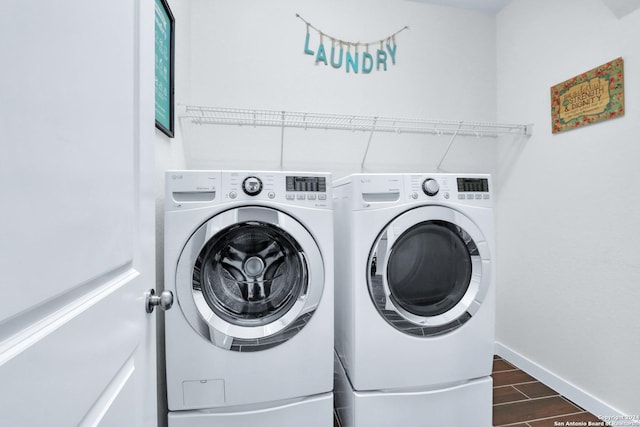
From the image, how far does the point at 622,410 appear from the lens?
138cm

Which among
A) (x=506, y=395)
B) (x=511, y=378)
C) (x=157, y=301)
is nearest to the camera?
(x=157, y=301)

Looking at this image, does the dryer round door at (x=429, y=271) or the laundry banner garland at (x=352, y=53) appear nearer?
A: the dryer round door at (x=429, y=271)

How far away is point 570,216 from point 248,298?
1.77 m

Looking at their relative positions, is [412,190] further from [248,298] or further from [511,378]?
[511,378]

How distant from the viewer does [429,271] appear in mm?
1298

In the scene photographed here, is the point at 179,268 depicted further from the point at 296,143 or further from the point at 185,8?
the point at 185,8

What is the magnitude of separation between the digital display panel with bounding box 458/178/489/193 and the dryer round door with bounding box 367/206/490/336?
0.39ft

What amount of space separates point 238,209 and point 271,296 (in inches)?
14.8

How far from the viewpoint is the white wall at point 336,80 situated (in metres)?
1.89

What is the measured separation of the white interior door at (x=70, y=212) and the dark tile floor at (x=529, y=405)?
4.45 feet

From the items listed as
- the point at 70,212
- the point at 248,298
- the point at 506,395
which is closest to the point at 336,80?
the point at 248,298

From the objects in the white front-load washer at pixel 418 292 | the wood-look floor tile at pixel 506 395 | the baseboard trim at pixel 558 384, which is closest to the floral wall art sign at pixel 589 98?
the white front-load washer at pixel 418 292

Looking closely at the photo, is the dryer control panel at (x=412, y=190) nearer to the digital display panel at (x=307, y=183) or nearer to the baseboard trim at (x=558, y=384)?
the digital display panel at (x=307, y=183)

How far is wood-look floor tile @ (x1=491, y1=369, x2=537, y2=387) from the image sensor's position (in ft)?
5.87
